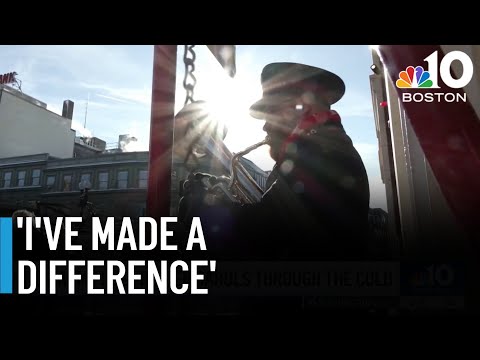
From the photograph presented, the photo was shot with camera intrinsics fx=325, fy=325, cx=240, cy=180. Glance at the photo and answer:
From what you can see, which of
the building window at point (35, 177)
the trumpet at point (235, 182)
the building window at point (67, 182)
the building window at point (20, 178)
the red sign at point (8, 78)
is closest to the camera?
the trumpet at point (235, 182)

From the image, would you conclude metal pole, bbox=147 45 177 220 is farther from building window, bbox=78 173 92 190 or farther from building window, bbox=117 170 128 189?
building window, bbox=78 173 92 190

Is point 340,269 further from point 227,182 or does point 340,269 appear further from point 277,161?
point 227,182

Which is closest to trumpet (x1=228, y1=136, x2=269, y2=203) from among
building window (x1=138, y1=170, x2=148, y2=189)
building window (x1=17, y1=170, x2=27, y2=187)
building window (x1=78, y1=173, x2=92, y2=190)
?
building window (x1=138, y1=170, x2=148, y2=189)

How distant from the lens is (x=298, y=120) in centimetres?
155

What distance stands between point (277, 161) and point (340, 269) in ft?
1.85

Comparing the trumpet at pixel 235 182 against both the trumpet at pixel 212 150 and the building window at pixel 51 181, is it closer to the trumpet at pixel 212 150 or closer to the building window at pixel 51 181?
the trumpet at pixel 212 150

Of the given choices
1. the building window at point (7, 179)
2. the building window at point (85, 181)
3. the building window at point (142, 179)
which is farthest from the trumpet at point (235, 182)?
the building window at point (7, 179)

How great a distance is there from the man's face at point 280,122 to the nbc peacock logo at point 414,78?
0.65 meters

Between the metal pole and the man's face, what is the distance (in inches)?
27.7

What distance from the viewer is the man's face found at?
5.20ft

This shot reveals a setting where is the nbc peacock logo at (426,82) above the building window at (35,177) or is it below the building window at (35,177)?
below

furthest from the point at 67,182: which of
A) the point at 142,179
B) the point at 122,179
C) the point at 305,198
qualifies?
the point at 305,198

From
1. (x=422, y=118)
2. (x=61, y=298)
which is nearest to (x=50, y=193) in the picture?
(x=61, y=298)

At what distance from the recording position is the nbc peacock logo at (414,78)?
0.84 m
